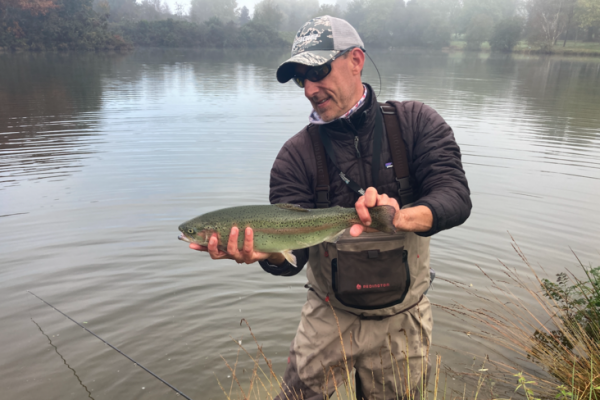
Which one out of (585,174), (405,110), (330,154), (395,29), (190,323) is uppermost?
(395,29)

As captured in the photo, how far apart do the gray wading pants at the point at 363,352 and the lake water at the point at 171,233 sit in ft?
6.44

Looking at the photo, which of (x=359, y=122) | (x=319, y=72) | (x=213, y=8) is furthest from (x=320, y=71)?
(x=213, y=8)

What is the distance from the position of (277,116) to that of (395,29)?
111001mm

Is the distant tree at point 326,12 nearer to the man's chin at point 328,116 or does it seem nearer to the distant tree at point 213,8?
the distant tree at point 213,8

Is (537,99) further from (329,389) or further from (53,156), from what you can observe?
(329,389)

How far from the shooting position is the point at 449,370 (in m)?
5.00

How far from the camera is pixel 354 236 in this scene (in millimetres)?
2957

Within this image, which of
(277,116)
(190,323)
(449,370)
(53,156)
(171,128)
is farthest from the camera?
(277,116)

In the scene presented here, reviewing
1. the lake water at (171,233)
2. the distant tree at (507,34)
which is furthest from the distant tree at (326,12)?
the lake water at (171,233)

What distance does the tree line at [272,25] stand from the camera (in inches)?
2308

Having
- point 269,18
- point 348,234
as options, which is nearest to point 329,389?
point 348,234

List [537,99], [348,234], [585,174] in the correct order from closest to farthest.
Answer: [348,234] → [585,174] → [537,99]

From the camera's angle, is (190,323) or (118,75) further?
(118,75)

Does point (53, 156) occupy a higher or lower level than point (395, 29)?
lower
